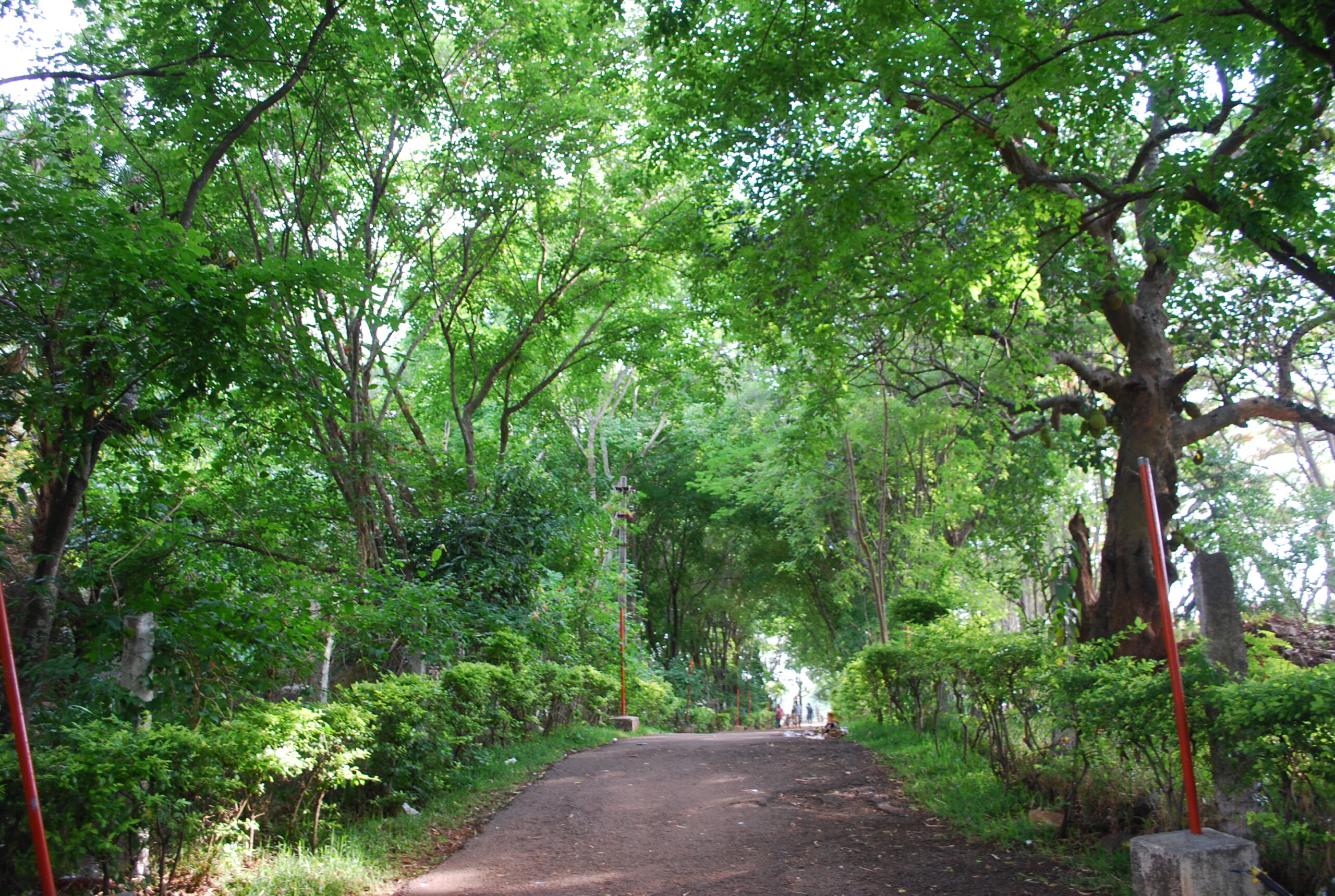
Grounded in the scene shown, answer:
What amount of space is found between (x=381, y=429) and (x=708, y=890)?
265 inches

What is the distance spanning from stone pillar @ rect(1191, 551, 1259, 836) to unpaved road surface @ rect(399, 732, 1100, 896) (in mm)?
957

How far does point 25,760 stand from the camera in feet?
10.7

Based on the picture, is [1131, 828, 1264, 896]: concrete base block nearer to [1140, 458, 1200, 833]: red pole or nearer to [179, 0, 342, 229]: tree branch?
[1140, 458, 1200, 833]: red pole

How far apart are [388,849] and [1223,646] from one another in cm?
553

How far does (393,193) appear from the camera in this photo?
39.7ft

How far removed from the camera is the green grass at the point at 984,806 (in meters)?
5.20

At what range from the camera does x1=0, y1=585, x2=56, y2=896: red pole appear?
125 inches

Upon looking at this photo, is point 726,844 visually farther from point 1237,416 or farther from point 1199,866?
point 1237,416

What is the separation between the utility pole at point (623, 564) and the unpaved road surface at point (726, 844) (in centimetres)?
714

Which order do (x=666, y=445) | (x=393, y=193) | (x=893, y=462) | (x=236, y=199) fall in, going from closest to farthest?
(x=236, y=199), (x=393, y=193), (x=893, y=462), (x=666, y=445)

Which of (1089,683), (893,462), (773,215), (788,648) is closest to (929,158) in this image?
(773,215)

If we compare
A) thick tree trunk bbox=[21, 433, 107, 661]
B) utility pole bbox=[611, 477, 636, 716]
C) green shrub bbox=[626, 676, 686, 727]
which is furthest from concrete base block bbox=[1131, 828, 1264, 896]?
green shrub bbox=[626, 676, 686, 727]

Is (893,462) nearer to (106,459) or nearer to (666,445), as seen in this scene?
(666,445)

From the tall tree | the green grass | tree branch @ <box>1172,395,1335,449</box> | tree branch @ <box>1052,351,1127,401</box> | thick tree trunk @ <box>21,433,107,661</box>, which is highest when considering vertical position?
the tall tree
